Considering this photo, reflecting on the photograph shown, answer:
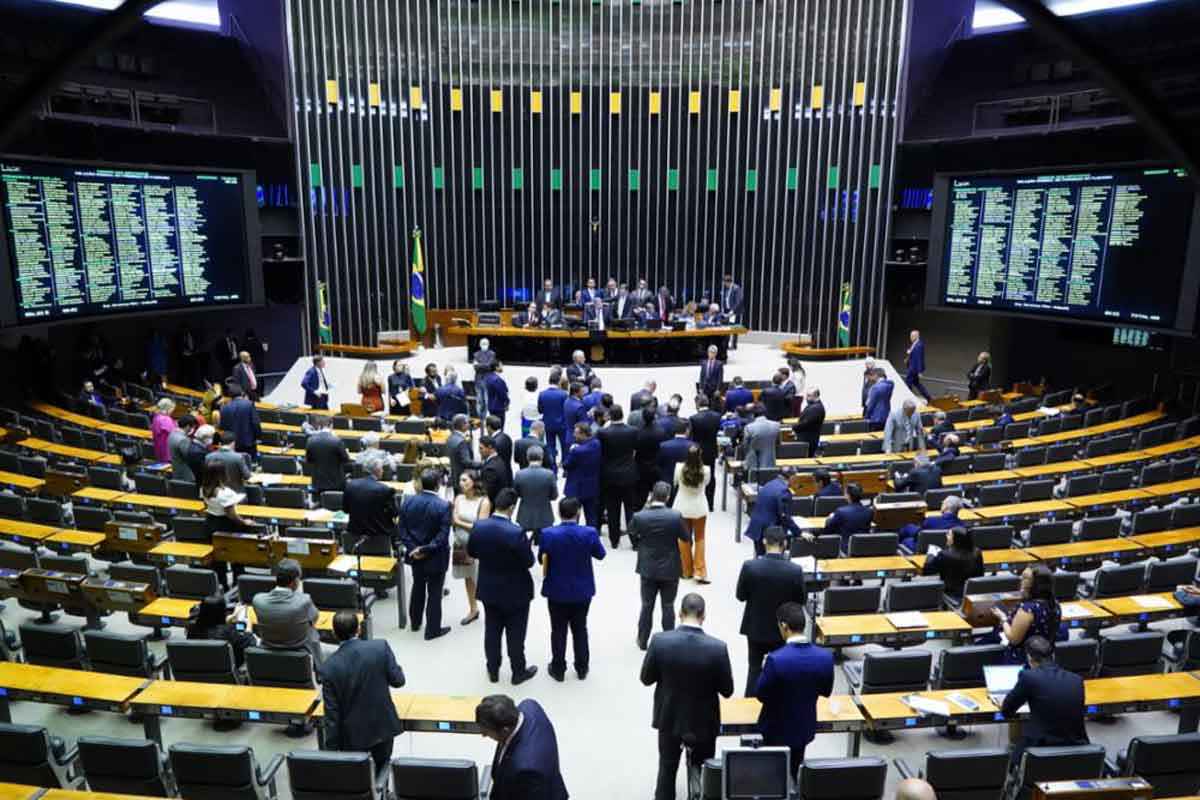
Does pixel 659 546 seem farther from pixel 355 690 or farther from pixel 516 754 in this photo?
pixel 516 754

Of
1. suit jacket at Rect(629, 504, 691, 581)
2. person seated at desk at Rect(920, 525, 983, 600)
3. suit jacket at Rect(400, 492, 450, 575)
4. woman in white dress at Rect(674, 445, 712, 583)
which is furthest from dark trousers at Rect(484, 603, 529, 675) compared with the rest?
person seated at desk at Rect(920, 525, 983, 600)

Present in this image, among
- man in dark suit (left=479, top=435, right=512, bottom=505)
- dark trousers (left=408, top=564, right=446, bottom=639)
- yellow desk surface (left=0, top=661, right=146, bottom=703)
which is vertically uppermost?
man in dark suit (left=479, top=435, right=512, bottom=505)

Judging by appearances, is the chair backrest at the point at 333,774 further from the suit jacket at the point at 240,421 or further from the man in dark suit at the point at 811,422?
the man in dark suit at the point at 811,422

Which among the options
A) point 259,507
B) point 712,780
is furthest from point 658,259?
point 712,780

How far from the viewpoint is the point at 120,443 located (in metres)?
10.6

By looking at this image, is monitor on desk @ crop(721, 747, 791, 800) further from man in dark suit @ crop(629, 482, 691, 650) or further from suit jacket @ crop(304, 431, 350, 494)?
suit jacket @ crop(304, 431, 350, 494)

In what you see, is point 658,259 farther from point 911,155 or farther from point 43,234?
point 43,234

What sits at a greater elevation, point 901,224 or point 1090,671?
point 901,224

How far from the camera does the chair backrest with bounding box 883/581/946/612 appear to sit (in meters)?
6.27

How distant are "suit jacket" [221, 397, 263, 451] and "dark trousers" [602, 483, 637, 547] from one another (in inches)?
169

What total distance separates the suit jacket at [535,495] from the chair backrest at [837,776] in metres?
3.68

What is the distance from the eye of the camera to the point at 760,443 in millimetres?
9156

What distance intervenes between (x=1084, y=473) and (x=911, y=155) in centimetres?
1052

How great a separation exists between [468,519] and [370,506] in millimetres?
791
